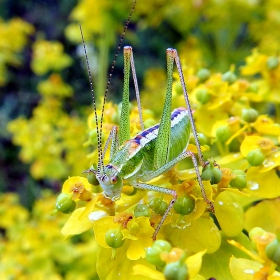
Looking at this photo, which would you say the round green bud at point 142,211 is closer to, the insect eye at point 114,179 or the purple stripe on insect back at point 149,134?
the insect eye at point 114,179

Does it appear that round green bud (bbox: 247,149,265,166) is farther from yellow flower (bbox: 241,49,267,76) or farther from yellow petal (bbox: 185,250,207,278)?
yellow flower (bbox: 241,49,267,76)

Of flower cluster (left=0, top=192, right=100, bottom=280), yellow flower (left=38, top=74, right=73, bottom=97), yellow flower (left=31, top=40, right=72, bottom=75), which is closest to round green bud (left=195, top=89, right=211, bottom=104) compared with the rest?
flower cluster (left=0, top=192, right=100, bottom=280)

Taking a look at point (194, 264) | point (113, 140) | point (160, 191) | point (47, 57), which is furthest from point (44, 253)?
point (47, 57)

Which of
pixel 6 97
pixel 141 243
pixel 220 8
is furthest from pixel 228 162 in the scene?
pixel 6 97

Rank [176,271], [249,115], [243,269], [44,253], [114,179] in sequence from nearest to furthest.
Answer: [176,271] → [243,269] → [114,179] → [249,115] → [44,253]

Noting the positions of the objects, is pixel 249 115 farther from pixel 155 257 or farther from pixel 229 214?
pixel 155 257

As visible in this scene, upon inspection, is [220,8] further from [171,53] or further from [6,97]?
[6,97]
